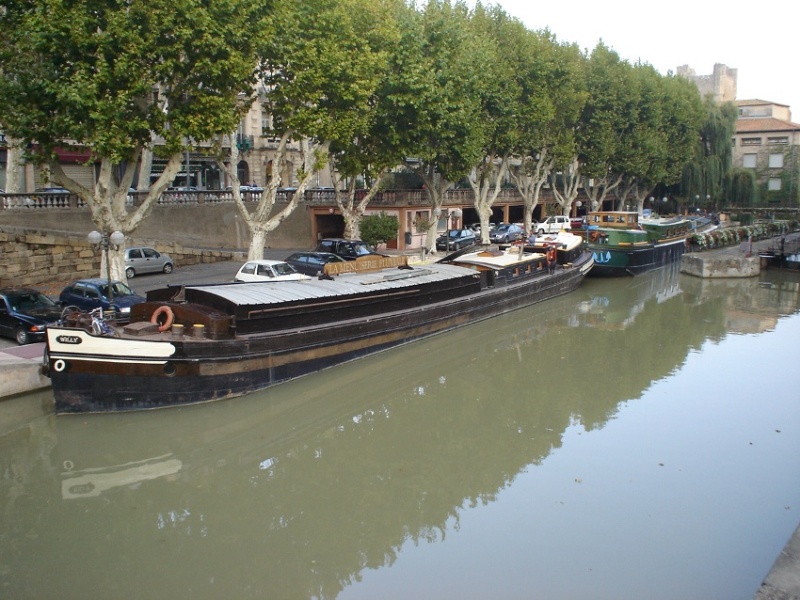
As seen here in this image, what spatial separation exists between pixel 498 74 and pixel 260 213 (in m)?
15.0

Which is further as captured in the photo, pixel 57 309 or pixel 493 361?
pixel 493 361

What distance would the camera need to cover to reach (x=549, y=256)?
3008cm

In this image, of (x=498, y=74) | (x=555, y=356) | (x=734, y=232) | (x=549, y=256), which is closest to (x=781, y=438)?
(x=555, y=356)

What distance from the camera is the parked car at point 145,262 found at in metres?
28.4

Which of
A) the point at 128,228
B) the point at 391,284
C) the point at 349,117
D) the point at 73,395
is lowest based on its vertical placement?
the point at 73,395

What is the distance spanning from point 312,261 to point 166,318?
11836 mm

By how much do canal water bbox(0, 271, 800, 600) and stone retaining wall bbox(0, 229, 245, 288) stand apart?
11.9 metres

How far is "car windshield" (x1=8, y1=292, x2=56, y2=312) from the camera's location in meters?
18.9

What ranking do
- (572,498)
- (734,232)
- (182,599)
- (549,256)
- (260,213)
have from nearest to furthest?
(182,599) → (572,498) → (260,213) → (549,256) → (734,232)

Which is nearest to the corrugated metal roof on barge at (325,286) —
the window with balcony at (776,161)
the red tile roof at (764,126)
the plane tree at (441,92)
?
the plane tree at (441,92)

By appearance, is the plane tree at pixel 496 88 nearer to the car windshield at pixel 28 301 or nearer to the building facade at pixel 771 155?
the car windshield at pixel 28 301

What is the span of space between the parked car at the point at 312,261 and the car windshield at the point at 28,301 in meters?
9.80

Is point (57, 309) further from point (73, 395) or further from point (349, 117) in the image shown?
point (349, 117)

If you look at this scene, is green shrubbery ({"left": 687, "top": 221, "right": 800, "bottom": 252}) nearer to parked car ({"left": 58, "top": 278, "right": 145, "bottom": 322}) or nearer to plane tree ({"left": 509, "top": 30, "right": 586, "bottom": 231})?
plane tree ({"left": 509, "top": 30, "right": 586, "bottom": 231})
